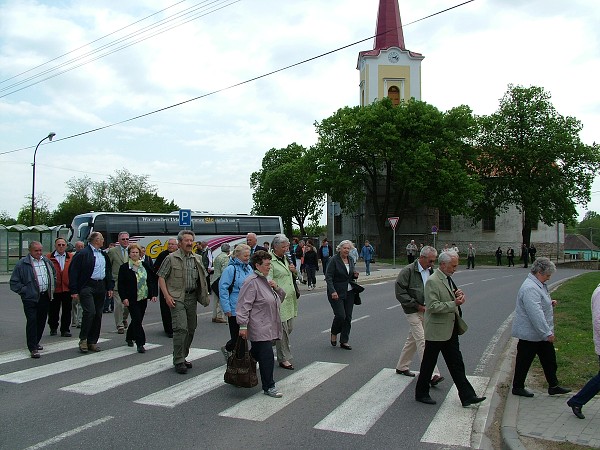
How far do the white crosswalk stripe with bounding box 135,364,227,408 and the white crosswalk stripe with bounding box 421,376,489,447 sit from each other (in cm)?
273

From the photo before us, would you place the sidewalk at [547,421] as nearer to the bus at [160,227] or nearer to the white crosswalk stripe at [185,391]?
the white crosswalk stripe at [185,391]

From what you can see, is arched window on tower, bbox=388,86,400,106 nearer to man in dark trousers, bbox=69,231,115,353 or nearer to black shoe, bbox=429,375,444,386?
man in dark trousers, bbox=69,231,115,353

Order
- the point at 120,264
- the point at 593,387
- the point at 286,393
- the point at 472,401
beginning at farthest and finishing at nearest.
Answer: the point at 120,264 < the point at 286,393 < the point at 472,401 < the point at 593,387

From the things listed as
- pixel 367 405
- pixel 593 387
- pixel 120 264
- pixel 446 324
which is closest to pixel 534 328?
pixel 593 387

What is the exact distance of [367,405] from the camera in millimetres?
6301

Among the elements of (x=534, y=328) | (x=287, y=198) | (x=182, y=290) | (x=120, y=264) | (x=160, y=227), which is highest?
(x=287, y=198)

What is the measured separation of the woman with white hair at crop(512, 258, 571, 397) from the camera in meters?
6.33

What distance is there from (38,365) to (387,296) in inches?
495

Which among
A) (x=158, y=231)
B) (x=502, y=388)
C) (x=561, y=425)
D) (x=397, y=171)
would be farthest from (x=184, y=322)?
(x=397, y=171)

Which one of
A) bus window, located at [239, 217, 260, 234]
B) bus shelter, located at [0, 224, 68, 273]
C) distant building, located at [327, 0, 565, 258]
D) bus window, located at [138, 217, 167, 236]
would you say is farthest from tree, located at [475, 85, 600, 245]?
bus shelter, located at [0, 224, 68, 273]

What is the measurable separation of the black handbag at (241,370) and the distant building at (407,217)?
1802 inches

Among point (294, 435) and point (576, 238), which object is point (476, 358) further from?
point (576, 238)

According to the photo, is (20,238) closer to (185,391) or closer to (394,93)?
(185,391)

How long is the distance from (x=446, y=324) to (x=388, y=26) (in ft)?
173
